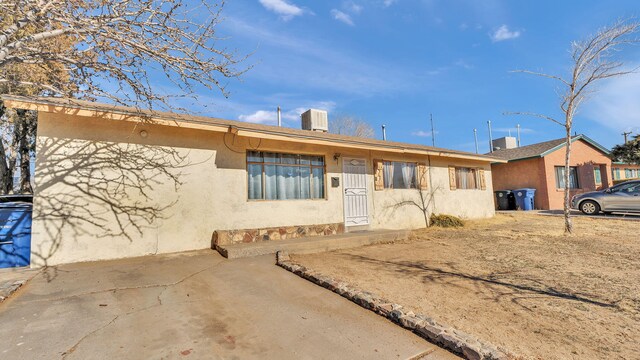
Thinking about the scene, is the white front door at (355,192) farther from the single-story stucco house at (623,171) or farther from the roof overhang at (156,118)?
the single-story stucco house at (623,171)

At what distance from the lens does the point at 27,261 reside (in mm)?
5637

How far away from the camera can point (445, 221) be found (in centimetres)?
1110

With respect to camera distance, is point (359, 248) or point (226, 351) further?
point (359, 248)

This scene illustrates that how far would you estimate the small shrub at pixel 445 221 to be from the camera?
1106 cm

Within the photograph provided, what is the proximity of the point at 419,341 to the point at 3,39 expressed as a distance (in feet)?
22.6

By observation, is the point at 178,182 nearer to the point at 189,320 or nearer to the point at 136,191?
the point at 136,191

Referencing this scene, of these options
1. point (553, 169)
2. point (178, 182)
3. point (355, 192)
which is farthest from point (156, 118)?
point (553, 169)

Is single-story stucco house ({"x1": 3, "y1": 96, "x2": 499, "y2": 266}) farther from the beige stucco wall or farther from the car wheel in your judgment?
the car wheel

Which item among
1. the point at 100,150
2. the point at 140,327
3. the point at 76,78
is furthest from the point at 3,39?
the point at 140,327

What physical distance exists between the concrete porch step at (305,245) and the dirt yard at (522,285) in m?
0.38

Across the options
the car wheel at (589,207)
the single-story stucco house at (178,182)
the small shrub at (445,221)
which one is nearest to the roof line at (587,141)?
the car wheel at (589,207)

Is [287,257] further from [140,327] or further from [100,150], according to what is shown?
[100,150]

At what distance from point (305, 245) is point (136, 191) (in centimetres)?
390

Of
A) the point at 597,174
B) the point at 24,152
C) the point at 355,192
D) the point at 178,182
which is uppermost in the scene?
the point at 24,152
